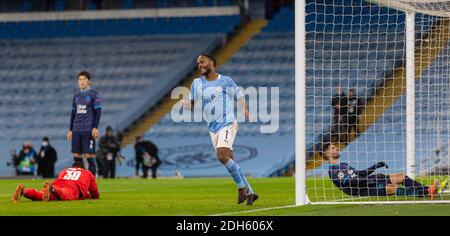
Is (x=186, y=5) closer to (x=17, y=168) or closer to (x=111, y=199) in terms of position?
(x=17, y=168)

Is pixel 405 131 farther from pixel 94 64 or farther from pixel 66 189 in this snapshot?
pixel 94 64

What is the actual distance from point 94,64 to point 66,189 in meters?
22.8

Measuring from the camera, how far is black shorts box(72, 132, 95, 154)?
56.1 ft

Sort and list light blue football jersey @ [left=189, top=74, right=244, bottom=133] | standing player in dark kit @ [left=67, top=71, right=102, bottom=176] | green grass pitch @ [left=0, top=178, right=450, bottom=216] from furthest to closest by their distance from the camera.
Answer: standing player in dark kit @ [left=67, top=71, right=102, bottom=176], light blue football jersey @ [left=189, top=74, right=244, bottom=133], green grass pitch @ [left=0, top=178, right=450, bottom=216]

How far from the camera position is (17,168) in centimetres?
3072

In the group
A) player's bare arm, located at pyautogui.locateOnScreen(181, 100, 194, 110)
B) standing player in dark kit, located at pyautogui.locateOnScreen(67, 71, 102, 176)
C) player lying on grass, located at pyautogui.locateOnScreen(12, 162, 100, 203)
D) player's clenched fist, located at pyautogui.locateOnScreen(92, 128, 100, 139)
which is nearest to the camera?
player's bare arm, located at pyautogui.locateOnScreen(181, 100, 194, 110)

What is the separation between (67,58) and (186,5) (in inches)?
182

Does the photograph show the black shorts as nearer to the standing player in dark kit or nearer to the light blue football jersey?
the standing player in dark kit

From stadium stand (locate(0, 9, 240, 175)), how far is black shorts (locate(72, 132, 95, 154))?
52.4 feet

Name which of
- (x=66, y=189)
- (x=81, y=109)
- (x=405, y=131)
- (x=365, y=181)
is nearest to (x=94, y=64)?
(x=81, y=109)

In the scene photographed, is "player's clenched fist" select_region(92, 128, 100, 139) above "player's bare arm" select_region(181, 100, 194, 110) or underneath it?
underneath

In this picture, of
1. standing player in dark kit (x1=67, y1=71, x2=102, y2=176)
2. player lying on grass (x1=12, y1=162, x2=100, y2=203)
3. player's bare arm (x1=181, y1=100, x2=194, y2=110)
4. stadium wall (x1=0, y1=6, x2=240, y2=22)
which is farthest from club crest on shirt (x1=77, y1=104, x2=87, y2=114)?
stadium wall (x1=0, y1=6, x2=240, y2=22)

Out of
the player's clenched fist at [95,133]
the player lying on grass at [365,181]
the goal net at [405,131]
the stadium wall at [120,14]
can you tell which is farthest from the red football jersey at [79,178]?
the stadium wall at [120,14]

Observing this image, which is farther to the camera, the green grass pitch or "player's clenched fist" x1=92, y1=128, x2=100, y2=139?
"player's clenched fist" x1=92, y1=128, x2=100, y2=139
